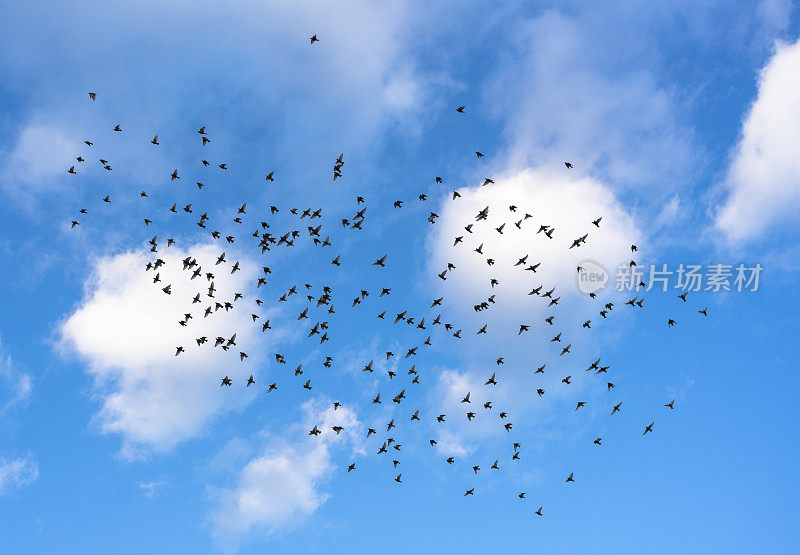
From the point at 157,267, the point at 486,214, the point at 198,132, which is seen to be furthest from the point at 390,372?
the point at 198,132

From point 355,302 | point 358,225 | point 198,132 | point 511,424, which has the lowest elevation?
point 511,424

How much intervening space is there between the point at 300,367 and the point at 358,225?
1412cm

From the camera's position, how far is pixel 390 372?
197ft

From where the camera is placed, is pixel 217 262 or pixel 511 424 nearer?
pixel 217 262

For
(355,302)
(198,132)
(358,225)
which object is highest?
(198,132)

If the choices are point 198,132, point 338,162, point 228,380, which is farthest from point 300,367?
point 198,132

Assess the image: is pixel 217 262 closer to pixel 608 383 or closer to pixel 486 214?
pixel 486 214

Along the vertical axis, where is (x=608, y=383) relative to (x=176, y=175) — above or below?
below

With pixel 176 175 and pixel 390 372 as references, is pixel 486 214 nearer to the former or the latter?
pixel 390 372

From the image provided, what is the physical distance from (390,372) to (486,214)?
1679 cm

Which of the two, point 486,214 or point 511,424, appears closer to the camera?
point 486,214

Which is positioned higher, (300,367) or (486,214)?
(486,214)

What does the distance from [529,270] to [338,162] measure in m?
19.4

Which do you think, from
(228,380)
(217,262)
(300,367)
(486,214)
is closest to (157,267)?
(217,262)
